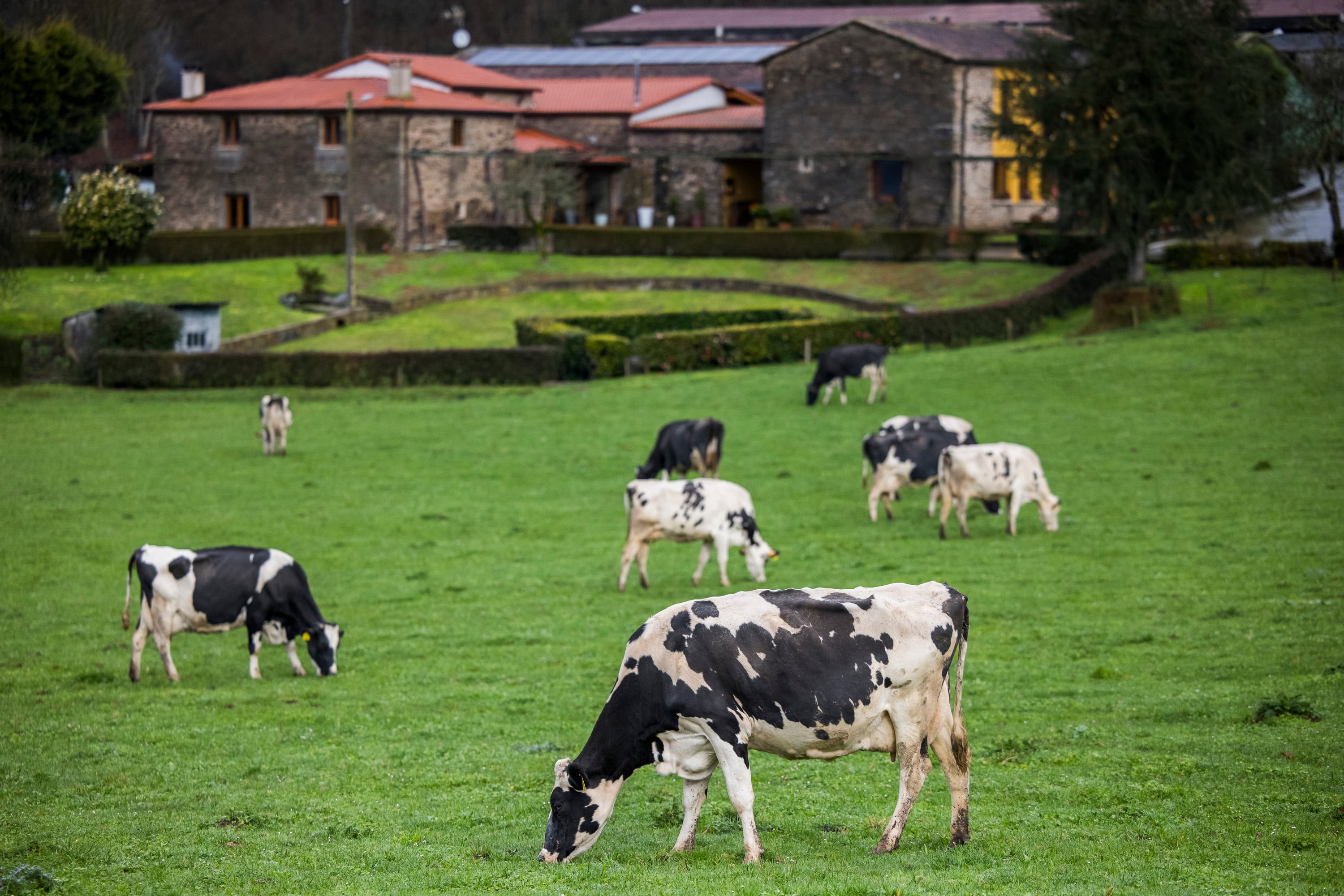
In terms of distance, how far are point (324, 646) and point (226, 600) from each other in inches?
51.6

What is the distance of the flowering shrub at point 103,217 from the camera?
61.9 metres

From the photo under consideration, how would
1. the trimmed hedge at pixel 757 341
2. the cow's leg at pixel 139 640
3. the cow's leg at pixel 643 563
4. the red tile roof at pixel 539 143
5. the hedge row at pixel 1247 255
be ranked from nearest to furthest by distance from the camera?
the cow's leg at pixel 139 640 < the cow's leg at pixel 643 563 < the trimmed hedge at pixel 757 341 < the hedge row at pixel 1247 255 < the red tile roof at pixel 539 143

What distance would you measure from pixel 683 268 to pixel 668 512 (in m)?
45.5

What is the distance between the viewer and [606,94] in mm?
83375

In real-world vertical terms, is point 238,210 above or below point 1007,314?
above

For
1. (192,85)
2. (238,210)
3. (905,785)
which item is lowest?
(905,785)

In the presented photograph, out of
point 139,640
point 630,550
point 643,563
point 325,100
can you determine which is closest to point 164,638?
point 139,640

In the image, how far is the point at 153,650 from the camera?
18500mm

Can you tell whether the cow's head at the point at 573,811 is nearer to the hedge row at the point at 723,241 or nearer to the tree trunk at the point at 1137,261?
the tree trunk at the point at 1137,261

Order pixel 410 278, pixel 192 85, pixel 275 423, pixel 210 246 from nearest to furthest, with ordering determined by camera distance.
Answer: pixel 275 423 < pixel 410 278 < pixel 210 246 < pixel 192 85

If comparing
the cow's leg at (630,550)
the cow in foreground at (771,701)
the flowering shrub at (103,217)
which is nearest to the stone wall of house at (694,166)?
the flowering shrub at (103,217)

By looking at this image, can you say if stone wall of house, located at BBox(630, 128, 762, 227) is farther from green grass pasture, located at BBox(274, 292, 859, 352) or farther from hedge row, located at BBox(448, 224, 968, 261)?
green grass pasture, located at BBox(274, 292, 859, 352)

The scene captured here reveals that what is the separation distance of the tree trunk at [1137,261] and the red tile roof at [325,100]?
3630 cm

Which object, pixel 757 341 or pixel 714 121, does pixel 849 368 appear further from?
pixel 714 121
